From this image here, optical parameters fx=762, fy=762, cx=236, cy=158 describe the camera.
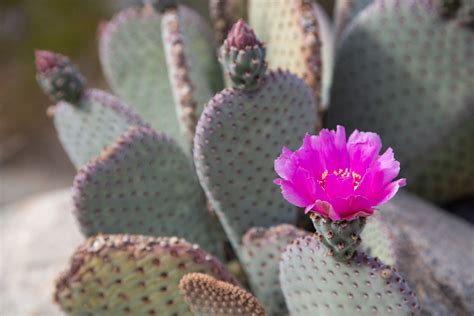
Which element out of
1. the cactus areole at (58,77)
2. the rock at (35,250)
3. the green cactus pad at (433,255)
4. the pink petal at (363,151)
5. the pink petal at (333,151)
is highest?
the cactus areole at (58,77)

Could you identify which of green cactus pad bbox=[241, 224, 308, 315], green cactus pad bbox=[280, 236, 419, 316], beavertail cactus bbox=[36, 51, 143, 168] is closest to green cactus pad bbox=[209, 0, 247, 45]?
beavertail cactus bbox=[36, 51, 143, 168]

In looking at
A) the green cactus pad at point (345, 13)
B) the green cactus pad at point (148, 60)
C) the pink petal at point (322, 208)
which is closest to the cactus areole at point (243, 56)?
the pink petal at point (322, 208)

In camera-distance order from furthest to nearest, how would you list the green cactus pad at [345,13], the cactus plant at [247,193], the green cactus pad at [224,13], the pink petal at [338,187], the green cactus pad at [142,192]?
the green cactus pad at [345,13]
the green cactus pad at [224,13]
the green cactus pad at [142,192]
the cactus plant at [247,193]
the pink petal at [338,187]

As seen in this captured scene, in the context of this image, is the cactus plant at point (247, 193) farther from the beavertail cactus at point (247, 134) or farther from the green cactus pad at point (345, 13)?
the green cactus pad at point (345, 13)

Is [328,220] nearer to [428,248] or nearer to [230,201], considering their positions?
[230,201]

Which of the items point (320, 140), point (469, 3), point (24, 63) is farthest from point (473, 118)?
point (24, 63)

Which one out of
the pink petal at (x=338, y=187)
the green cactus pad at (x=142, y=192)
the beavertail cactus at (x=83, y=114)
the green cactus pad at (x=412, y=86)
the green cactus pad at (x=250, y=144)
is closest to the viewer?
the pink petal at (x=338, y=187)
